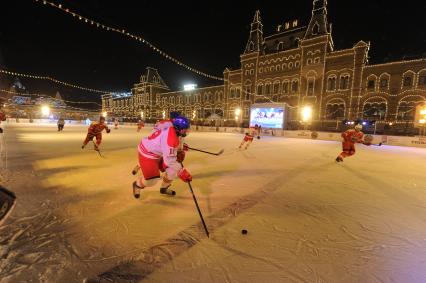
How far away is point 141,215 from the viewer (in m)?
3.40

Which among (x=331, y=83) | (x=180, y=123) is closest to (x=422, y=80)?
(x=331, y=83)

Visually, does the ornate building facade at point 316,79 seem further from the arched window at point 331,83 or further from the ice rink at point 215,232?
the ice rink at point 215,232

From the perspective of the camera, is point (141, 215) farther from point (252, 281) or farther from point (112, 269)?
point (252, 281)

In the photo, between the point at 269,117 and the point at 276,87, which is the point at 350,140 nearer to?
the point at 269,117

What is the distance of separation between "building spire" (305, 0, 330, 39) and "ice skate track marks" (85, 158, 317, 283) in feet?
118

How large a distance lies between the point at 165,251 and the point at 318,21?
38804 mm

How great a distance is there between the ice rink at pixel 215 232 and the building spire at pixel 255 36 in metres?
38.9

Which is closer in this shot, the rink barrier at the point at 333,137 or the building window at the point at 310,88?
the rink barrier at the point at 333,137

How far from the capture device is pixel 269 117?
30125mm

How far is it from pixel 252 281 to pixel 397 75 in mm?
33747

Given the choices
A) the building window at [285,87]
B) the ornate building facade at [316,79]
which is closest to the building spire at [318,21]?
the ornate building facade at [316,79]

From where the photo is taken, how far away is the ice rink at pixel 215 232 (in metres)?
2.19

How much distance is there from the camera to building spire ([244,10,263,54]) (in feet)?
131

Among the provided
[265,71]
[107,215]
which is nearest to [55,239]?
[107,215]
